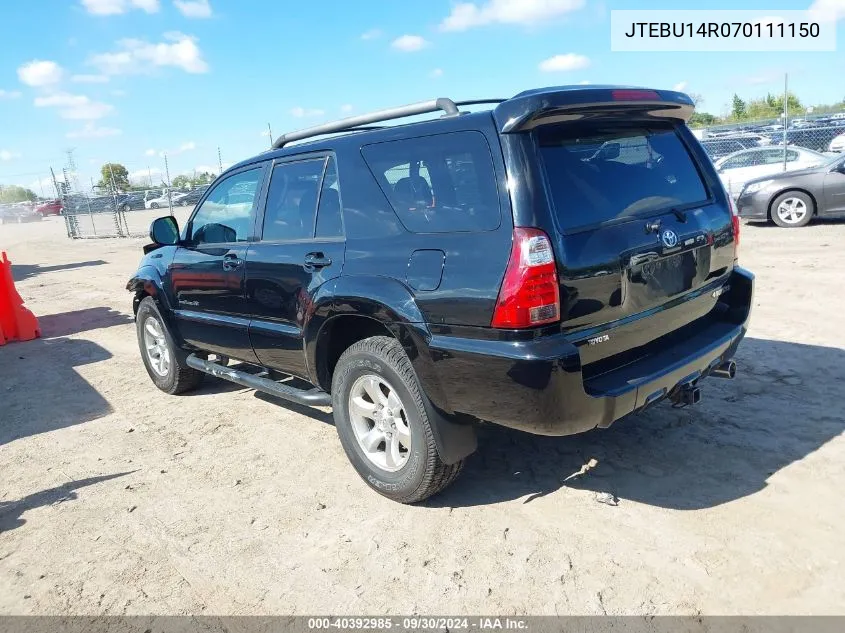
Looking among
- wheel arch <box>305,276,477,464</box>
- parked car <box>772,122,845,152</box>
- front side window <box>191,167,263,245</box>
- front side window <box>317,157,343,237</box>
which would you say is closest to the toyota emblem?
wheel arch <box>305,276,477,464</box>

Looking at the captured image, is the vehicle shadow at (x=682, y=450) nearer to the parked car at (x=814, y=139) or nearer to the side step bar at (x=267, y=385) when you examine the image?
the side step bar at (x=267, y=385)

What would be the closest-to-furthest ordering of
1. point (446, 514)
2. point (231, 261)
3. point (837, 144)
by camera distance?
point (446, 514) < point (231, 261) < point (837, 144)

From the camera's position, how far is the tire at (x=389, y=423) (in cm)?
323

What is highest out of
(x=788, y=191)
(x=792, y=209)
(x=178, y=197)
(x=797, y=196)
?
(x=178, y=197)

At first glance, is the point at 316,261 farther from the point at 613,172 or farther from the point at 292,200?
the point at 613,172

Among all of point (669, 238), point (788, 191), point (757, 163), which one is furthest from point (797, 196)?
point (669, 238)

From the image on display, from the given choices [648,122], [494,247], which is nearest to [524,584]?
[494,247]

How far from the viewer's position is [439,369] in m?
3.04

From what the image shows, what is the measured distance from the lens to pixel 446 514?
3391 millimetres

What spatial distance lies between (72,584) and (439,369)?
202cm

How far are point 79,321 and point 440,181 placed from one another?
780 centimetres

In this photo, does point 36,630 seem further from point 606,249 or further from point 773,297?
point 773,297

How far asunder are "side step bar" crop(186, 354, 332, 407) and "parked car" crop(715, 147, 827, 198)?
43.2 feet

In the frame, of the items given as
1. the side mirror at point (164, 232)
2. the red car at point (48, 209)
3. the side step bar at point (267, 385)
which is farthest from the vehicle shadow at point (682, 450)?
the red car at point (48, 209)
